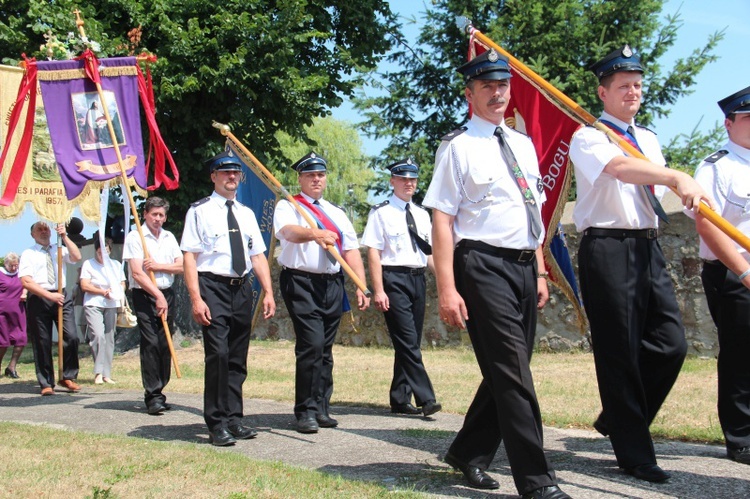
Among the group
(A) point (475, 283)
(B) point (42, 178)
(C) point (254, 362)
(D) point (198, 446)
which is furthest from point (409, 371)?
(C) point (254, 362)

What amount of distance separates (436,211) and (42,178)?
25.0 feet

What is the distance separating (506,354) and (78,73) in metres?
6.79

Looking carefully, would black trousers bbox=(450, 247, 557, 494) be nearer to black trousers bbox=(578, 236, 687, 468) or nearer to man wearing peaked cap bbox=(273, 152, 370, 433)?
black trousers bbox=(578, 236, 687, 468)

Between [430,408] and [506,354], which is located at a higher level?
[506,354]

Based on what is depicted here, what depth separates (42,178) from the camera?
36.6 feet

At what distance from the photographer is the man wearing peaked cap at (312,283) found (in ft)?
25.1

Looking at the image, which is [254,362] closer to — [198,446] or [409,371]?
[409,371]

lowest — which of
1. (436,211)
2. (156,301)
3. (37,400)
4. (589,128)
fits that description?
(37,400)

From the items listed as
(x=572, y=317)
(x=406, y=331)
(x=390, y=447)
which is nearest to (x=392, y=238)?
(x=406, y=331)

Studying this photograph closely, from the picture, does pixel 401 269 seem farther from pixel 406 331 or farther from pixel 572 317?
pixel 572 317

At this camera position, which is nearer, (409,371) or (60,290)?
(409,371)

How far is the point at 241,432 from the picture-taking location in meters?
7.23

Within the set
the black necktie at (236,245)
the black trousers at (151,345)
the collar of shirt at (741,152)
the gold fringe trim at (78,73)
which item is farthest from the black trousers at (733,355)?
the gold fringe trim at (78,73)

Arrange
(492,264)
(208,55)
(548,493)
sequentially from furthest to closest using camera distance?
(208,55) < (492,264) < (548,493)
